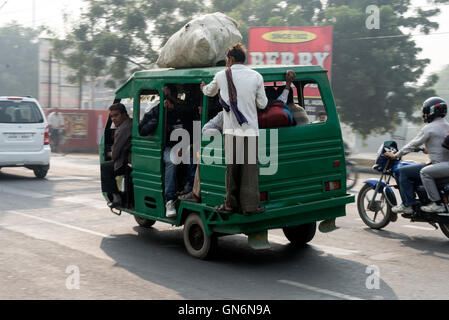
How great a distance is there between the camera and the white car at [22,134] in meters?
14.0

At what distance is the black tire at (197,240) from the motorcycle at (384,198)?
9.12ft

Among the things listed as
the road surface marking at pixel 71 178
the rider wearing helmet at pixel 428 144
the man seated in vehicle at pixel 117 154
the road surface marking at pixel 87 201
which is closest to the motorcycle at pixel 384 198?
the rider wearing helmet at pixel 428 144

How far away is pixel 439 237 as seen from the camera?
25.9 ft

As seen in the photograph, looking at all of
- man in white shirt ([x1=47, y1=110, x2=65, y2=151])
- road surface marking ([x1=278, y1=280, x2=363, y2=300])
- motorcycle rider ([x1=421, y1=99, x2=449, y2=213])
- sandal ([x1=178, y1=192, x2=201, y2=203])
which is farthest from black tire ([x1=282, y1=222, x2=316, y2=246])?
man in white shirt ([x1=47, y1=110, x2=65, y2=151])

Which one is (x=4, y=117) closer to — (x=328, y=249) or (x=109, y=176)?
(x=109, y=176)

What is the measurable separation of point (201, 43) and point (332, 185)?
2.14 m

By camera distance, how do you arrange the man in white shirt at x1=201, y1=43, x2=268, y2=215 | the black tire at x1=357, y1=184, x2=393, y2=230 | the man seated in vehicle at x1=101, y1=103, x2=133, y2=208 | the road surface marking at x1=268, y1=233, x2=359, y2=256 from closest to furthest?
1. the man in white shirt at x1=201, y1=43, x2=268, y2=215
2. the road surface marking at x1=268, y1=233, x2=359, y2=256
3. the man seated in vehicle at x1=101, y1=103, x2=133, y2=208
4. the black tire at x1=357, y1=184, x2=393, y2=230

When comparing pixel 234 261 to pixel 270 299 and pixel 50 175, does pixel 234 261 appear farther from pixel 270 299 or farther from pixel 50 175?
pixel 50 175

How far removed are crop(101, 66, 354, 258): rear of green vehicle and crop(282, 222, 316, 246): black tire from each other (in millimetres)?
13

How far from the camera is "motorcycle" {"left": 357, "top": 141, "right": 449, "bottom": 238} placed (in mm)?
7613

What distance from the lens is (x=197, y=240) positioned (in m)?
6.71

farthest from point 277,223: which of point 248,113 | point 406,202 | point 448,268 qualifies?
point 406,202

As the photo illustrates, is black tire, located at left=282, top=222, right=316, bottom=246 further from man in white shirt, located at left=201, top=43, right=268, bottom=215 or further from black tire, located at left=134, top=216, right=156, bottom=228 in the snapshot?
black tire, located at left=134, top=216, right=156, bottom=228

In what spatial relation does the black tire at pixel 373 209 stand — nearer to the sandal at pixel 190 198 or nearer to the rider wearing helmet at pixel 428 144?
the rider wearing helmet at pixel 428 144
